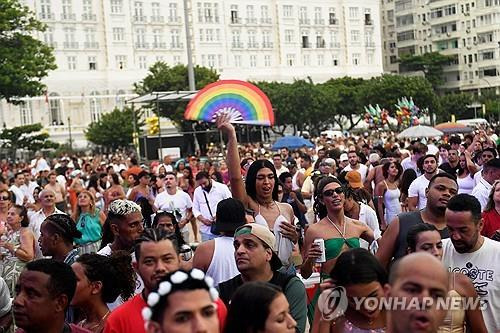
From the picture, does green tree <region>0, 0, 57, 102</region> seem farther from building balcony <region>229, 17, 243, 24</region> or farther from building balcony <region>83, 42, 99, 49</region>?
building balcony <region>229, 17, 243, 24</region>

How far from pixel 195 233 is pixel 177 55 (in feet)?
219

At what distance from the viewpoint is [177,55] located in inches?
3071

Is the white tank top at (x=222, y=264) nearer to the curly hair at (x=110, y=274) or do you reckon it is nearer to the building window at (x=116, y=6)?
the curly hair at (x=110, y=274)

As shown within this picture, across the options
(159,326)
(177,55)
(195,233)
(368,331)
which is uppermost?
(177,55)

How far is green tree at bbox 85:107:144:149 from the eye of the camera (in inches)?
2359

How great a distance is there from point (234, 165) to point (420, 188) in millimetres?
3070

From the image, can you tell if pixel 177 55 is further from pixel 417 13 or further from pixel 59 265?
pixel 59 265

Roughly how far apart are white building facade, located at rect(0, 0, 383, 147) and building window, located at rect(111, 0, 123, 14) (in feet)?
0.32

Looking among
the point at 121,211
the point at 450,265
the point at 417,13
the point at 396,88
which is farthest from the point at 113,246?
the point at 417,13

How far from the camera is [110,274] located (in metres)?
4.60

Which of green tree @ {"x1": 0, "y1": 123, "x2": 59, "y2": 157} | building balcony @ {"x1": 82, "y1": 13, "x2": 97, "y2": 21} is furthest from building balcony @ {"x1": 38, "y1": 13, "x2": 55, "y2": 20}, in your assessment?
green tree @ {"x1": 0, "y1": 123, "x2": 59, "y2": 157}

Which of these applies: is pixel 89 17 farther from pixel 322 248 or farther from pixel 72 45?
pixel 322 248

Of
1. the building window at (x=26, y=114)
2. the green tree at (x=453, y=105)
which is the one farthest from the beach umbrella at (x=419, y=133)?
the building window at (x=26, y=114)

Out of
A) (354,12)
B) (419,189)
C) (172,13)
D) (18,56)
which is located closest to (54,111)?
(172,13)
